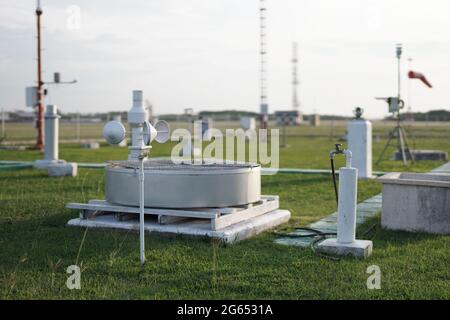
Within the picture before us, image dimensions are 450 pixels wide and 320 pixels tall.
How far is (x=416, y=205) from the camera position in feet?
22.1

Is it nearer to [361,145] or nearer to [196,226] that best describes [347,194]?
[196,226]

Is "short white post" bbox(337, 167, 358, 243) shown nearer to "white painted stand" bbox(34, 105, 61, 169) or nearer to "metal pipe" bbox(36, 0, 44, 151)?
"white painted stand" bbox(34, 105, 61, 169)

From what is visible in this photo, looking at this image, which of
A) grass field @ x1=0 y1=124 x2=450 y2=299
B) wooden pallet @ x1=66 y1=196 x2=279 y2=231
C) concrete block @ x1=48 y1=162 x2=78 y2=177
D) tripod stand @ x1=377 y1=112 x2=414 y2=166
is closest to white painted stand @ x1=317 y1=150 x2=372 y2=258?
grass field @ x1=0 y1=124 x2=450 y2=299

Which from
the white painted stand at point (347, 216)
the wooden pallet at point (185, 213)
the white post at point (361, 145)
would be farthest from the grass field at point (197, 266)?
the white post at point (361, 145)

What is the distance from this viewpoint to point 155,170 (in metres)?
6.51

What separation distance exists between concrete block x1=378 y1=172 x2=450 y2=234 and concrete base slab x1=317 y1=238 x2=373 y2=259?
1331mm

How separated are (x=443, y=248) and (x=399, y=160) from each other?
1186 cm

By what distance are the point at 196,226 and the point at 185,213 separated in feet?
0.61

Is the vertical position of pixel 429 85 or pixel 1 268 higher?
pixel 429 85

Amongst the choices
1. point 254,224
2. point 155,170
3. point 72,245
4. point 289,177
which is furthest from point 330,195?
point 72,245

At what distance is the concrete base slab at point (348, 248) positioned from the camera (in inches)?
215

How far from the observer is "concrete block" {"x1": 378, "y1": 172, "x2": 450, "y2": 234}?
6.62 m
